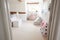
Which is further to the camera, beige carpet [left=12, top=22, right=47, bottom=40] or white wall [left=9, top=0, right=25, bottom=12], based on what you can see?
white wall [left=9, top=0, right=25, bottom=12]

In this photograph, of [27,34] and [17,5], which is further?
[17,5]

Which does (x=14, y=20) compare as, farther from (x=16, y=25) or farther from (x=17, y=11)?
(x=17, y=11)

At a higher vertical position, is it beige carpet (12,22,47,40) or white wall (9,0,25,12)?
white wall (9,0,25,12)

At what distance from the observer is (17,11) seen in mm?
5699

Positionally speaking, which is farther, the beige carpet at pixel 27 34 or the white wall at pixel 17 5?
the white wall at pixel 17 5

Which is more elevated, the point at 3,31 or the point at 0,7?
the point at 0,7

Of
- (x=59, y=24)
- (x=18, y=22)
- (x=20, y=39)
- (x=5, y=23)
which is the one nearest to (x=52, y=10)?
(x=59, y=24)

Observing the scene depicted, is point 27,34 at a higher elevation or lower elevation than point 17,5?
lower

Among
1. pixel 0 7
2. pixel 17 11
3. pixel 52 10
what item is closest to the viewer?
pixel 0 7

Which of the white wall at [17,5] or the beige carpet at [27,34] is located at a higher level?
the white wall at [17,5]

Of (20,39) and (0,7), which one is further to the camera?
(20,39)

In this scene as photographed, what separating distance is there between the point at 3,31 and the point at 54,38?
2.83 feet

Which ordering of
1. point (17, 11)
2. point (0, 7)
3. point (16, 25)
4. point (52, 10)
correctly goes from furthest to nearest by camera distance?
point (17, 11)
point (16, 25)
point (52, 10)
point (0, 7)

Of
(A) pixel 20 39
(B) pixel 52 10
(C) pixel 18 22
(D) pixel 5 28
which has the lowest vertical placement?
(A) pixel 20 39
